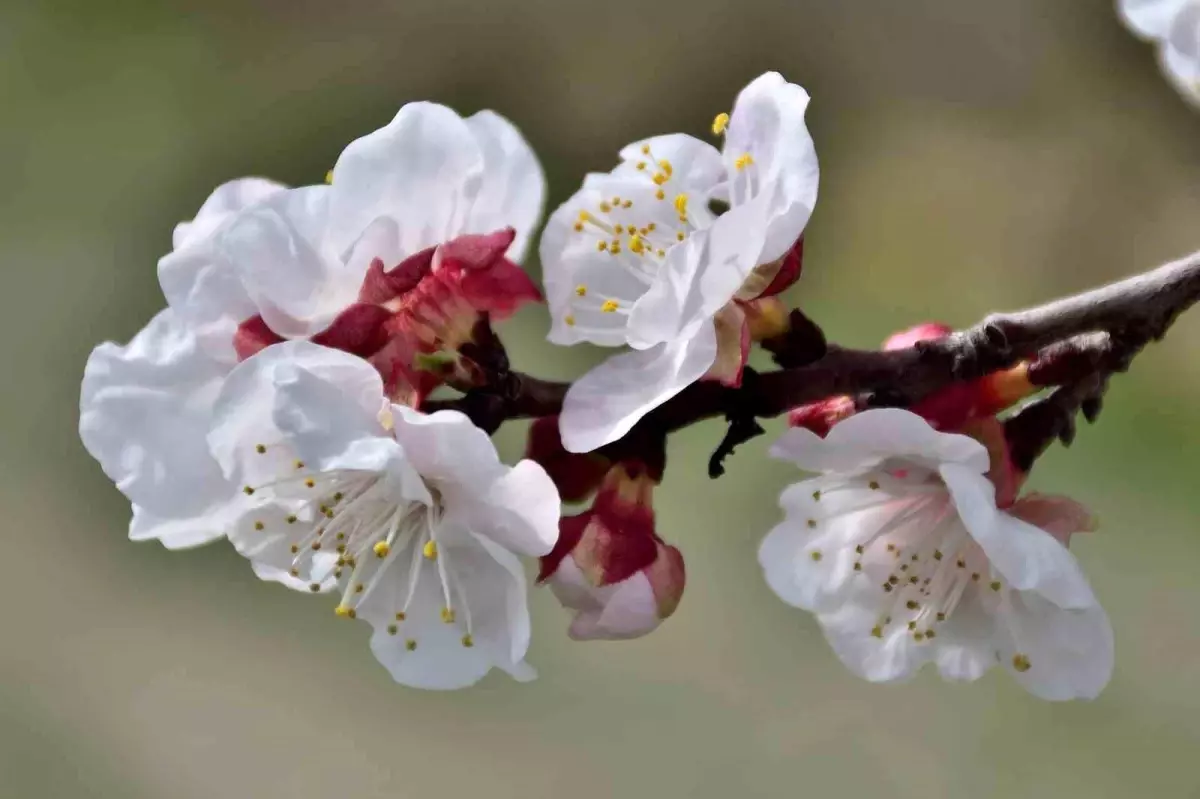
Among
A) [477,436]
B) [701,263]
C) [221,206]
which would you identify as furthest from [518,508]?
[221,206]

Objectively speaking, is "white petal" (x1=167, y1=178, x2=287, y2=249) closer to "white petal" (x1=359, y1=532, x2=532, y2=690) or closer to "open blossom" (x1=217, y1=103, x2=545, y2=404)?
"open blossom" (x1=217, y1=103, x2=545, y2=404)

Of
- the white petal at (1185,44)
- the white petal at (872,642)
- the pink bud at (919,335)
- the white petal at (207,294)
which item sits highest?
the white petal at (1185,44)

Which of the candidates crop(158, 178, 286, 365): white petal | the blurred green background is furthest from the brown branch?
the blurred green background

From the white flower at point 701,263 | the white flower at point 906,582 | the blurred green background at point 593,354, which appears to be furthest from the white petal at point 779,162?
the blurred green background at point 593,354

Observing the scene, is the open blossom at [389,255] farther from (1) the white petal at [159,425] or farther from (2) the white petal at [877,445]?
(2) the white petal at [877,445]

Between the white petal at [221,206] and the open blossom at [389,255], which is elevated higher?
the open blossom at [389,255]

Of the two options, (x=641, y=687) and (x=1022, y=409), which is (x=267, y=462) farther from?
(x=641, y=687)

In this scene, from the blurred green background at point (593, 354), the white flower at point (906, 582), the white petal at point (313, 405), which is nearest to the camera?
the white petal at point (313, 405)

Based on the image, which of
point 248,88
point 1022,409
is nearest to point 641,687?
point 1022,409
